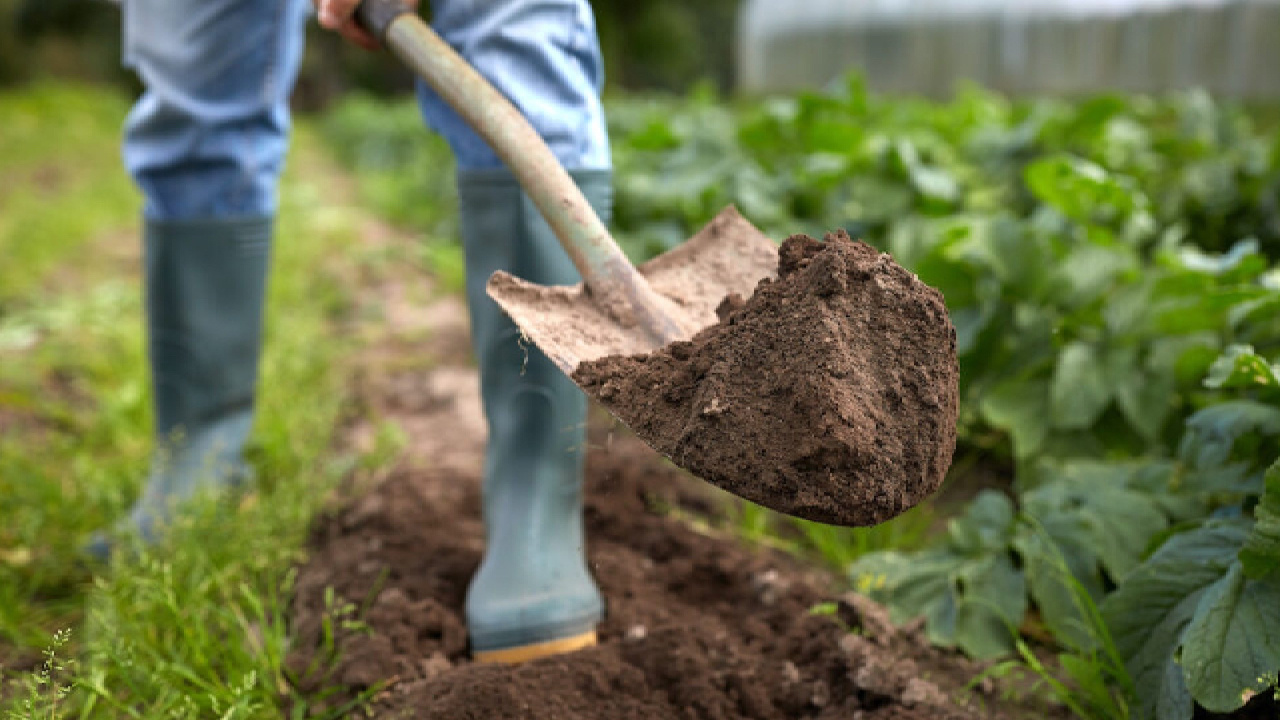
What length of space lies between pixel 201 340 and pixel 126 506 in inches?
14.2

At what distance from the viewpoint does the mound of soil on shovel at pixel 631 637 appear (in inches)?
49.9

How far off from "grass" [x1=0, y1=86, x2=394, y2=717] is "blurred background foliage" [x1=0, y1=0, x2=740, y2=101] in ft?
53.3

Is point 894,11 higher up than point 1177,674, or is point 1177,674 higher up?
point 894,11

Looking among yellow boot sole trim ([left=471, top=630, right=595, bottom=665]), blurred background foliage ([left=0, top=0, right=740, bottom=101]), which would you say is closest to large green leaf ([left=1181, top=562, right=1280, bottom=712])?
yellow boot sole trim ([left=471, top=630, right=595, bottom=665])

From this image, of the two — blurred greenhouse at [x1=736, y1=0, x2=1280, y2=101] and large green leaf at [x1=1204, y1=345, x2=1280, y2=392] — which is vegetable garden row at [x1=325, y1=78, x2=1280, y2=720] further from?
blurred greenhouse at [x1=736, y1=0, x2=1280, y2=101]

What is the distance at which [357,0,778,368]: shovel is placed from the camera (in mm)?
1256

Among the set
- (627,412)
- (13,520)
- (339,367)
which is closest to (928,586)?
(627,412)

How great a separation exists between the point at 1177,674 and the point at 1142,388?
759 millimetres

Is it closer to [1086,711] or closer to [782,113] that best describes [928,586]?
[1086,711]

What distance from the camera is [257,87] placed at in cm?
185

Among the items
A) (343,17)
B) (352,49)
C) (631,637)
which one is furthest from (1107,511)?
(352,49)

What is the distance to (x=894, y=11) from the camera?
12.1m

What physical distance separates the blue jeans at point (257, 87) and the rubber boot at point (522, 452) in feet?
0.31

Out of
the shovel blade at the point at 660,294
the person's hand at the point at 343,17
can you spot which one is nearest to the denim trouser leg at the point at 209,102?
the person's hand at the point at 343,17
